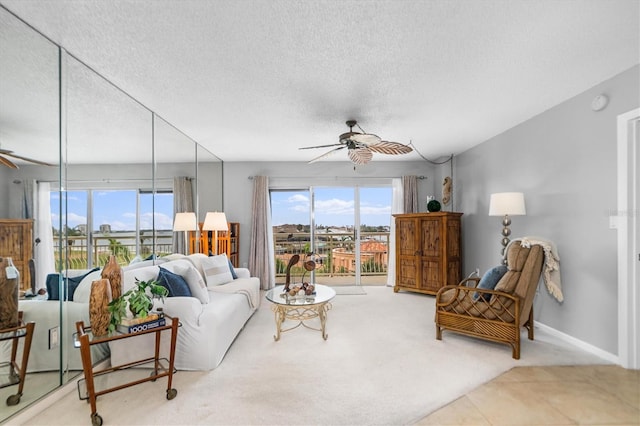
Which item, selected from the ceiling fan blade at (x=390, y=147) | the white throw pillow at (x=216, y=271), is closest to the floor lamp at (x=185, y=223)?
the white throw pillow at (x=216, y=271)

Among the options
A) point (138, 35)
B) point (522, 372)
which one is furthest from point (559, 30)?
point (138, 35)

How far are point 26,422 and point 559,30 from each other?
411cm

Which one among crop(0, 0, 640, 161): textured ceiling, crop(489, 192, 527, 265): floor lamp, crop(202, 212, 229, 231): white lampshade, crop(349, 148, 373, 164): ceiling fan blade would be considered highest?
crop(0, 0, 640, 161): textured ceiling

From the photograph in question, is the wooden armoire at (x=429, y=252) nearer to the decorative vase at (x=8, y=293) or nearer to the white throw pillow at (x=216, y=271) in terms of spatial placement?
the white throw pillow at (x=216, y=271)

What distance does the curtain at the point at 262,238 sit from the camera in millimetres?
5418

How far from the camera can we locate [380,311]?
4039 millimetres

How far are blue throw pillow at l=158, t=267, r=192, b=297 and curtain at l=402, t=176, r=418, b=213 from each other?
13.6 feet

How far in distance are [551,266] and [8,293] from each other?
14.0 feet

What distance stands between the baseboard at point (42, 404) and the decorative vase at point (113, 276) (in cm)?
70

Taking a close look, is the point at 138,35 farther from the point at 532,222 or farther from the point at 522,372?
the point at 532,222

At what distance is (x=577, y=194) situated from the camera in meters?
2.88

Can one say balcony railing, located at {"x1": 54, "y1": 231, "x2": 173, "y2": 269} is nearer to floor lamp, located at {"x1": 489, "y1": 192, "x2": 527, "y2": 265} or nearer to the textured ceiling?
the textured ceiling

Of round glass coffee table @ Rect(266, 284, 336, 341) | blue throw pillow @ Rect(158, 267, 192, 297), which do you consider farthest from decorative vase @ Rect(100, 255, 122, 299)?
round glass coffee table @ Rect(266, 284, 336, 341)

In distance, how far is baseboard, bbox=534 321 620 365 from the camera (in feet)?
8.35
